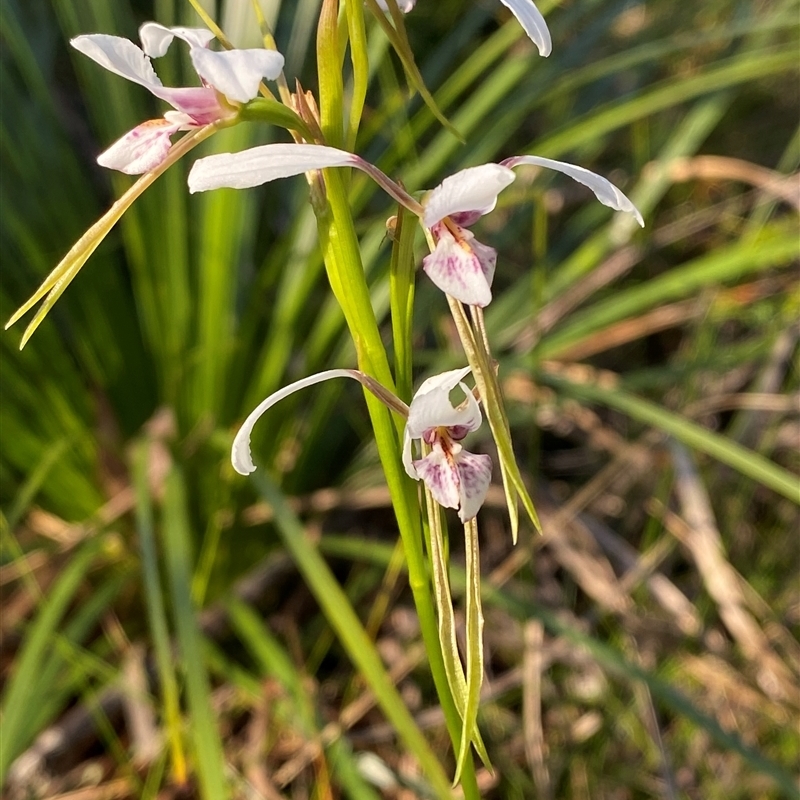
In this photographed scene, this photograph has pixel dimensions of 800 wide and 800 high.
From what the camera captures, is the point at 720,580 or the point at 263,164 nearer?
the point at 263,164

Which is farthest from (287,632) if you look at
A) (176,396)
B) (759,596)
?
(759,596)

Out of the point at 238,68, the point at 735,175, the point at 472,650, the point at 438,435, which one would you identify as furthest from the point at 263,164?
the point at 735,175

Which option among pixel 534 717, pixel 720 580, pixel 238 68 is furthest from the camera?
pixel 720 580

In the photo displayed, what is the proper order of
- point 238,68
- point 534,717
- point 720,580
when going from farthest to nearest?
point 720,580
point 534,717
point 238,68

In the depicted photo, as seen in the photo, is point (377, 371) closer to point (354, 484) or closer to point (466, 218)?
point (466, 218)

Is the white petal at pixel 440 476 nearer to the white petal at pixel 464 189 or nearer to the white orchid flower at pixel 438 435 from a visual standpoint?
the white orchid flower at pixel 438 435

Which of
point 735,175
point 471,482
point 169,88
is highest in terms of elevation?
point 169,88

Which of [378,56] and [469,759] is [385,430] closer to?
[469,759]
